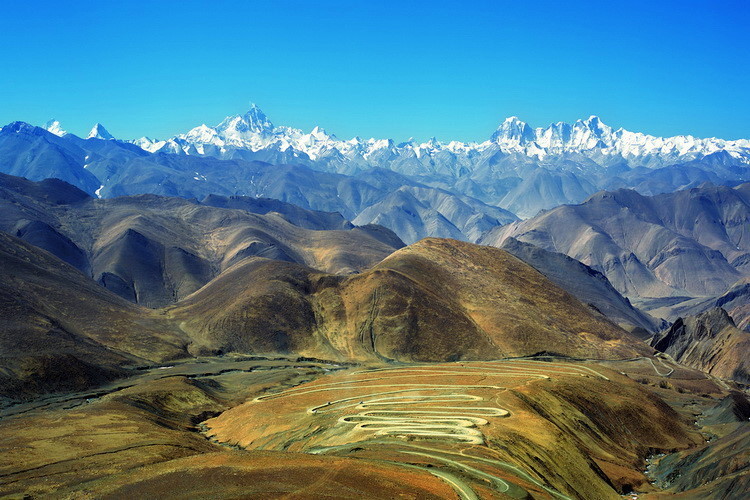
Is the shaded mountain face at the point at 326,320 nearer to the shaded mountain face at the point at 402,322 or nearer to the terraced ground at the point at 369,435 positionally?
the shaded mountain face at the point at 402,322

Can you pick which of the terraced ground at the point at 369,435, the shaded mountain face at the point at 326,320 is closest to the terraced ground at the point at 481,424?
the terraced ground at the point at 369,435

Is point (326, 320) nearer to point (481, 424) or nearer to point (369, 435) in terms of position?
point (481, 424)

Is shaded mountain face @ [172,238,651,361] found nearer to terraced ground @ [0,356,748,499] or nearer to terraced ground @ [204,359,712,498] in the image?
terraced ground @ [0,356,748,499]

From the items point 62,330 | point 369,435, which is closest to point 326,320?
point 62,330

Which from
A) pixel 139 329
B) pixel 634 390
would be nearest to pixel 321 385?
pixel 634 390

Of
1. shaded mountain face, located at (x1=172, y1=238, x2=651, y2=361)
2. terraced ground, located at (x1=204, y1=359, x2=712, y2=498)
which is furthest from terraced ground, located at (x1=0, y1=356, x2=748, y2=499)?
shaded mountain face, located at (x1=172, y1=238, x2=651, y2=361)
